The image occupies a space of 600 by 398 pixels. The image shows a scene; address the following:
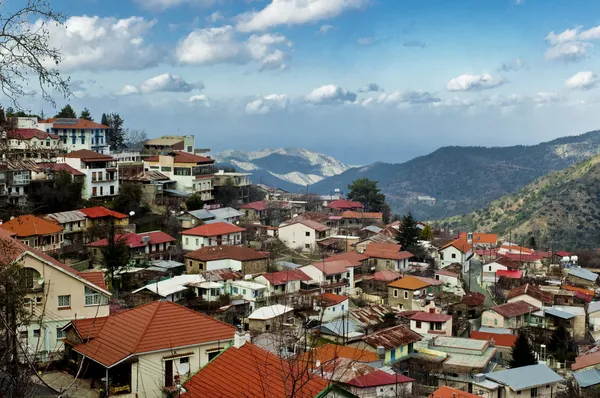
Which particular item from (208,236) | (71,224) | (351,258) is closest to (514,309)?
(351,258)

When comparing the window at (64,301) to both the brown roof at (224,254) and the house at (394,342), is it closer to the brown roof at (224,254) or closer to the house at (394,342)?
the house at (394,342)

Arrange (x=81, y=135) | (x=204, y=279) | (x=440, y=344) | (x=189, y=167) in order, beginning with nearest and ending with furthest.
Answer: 1. (x=440, y=344)
2. (x=204, y=279)
3. (x=189, y=167)
4. (x=81, y=135)

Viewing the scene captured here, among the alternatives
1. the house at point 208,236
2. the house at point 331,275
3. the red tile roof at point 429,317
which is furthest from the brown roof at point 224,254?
the red tile roof at point 429,317

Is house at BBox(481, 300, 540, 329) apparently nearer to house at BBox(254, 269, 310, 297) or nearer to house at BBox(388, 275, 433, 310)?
house at BBox(388, 275, 433, 310)

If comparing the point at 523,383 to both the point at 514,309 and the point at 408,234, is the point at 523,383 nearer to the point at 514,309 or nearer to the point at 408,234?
the point at 514,309

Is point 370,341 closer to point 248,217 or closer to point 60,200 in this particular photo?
point 60,200

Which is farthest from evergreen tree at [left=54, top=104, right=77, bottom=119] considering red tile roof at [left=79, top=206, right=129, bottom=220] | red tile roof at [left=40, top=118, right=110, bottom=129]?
red tile roof at [left=79, top=206, right=129, bottom=220]

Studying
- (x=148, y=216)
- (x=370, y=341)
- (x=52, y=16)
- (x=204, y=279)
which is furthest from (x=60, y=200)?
(x=52, y=16)
